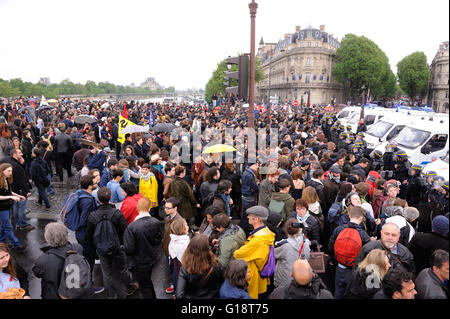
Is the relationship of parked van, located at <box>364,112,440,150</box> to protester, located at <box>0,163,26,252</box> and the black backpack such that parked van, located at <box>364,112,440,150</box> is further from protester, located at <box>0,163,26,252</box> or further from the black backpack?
protester, located at <box>0,163,26,252</box>

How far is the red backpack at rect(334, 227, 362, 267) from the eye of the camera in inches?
149

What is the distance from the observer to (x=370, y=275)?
3.11 metres

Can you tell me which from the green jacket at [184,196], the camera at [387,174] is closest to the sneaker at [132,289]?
the green jacket at [184,196]

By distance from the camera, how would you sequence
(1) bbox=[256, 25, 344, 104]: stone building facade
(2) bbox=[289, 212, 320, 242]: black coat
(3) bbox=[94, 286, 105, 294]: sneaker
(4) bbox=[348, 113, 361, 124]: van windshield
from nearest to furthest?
(2) bbox=[289, 212, 320, 242]: black coat < (3) bbox=[94, 286, 105, 294]: sneaker < (4) bbox=[348, 113, 361, 124]: van windshield < (1) bbox=[256, 25, 344, 104]: stone building facade

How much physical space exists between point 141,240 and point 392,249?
311 centimetres

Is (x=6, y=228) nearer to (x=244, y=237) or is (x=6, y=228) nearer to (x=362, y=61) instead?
(x=244, y=237)

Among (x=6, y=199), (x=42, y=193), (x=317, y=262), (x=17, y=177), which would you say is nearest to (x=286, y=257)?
(x=317, y=262)

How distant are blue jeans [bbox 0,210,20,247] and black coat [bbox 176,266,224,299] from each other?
4.29 meters

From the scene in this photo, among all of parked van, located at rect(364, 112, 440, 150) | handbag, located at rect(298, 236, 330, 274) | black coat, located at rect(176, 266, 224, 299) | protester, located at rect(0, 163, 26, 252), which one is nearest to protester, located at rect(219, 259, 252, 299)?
black coat, located at rect(176, 266, 224, 299)

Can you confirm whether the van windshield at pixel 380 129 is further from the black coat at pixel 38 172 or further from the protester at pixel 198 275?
the black coat at pixel 38 172

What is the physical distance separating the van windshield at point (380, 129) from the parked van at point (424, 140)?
1.72 metres

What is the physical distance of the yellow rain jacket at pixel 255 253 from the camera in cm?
346

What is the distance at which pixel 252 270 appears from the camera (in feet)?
11.5
